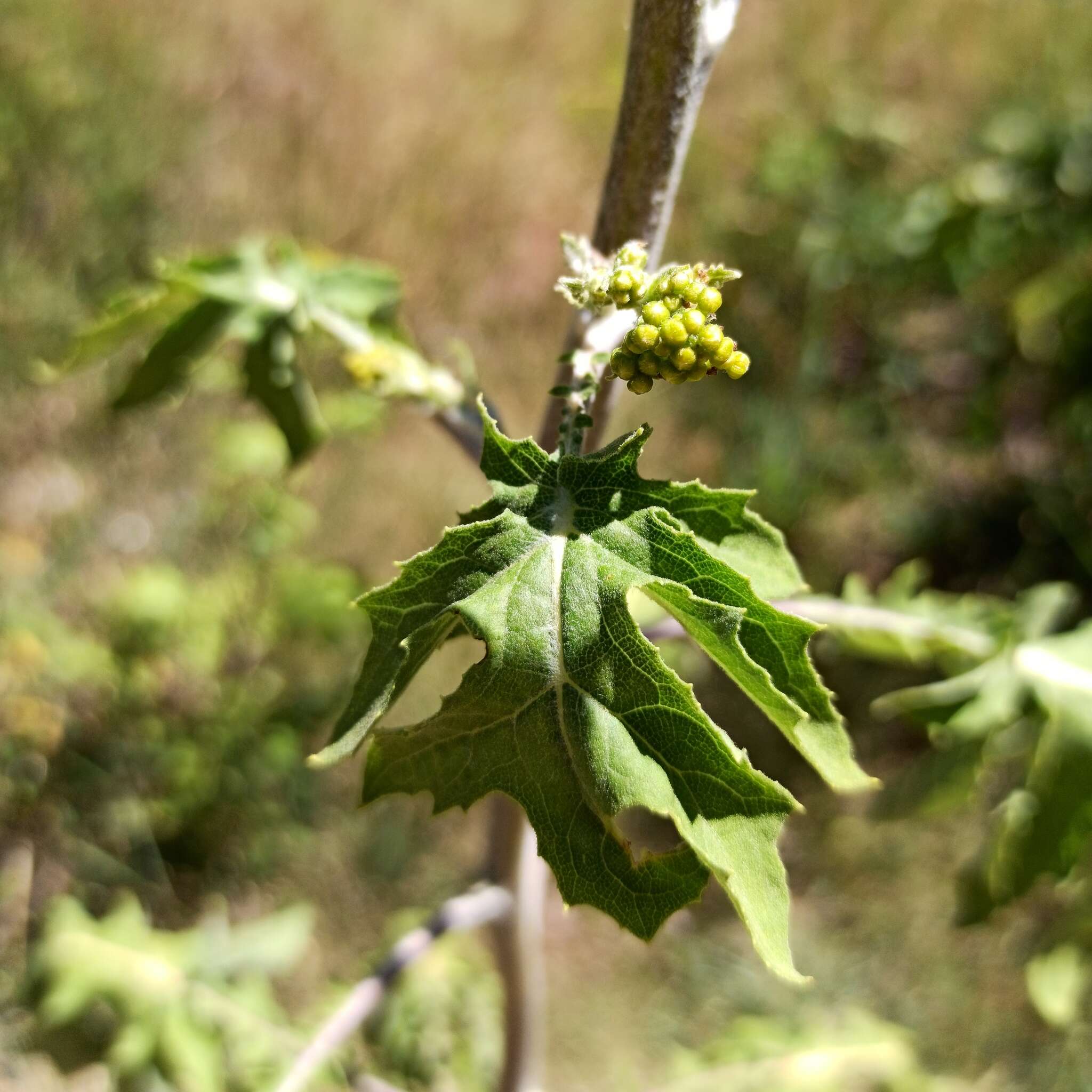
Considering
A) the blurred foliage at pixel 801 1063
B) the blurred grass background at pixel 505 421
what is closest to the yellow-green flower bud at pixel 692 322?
the blurred foliage at pixel 801 1063

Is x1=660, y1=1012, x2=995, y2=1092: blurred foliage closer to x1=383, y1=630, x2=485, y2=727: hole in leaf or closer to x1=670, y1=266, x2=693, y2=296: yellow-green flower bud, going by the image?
x1=383, y1=630, x2=485, y2=727: hole in leaf

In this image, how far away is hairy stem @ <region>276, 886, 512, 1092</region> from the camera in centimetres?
184

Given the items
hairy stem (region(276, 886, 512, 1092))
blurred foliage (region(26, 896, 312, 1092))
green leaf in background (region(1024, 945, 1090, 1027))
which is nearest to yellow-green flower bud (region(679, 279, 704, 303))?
hairy stem (region(276, 886, 512, 1092))

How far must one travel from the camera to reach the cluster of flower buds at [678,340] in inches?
39.3

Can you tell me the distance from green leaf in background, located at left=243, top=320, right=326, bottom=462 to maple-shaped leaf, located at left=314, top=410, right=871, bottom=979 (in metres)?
1.01

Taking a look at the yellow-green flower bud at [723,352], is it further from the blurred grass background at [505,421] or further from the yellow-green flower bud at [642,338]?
the blurred grass background at [505,421]

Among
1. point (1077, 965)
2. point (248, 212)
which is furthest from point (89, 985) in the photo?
point (248, 212)

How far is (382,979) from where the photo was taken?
1.93 metres

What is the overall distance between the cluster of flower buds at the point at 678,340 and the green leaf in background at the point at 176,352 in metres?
1.23

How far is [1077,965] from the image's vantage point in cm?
345

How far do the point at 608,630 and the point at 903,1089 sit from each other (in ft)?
11.2

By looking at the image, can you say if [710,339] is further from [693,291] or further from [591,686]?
[591,686]

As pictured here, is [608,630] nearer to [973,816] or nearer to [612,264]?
[612,264]

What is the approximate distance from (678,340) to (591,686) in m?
0.40
